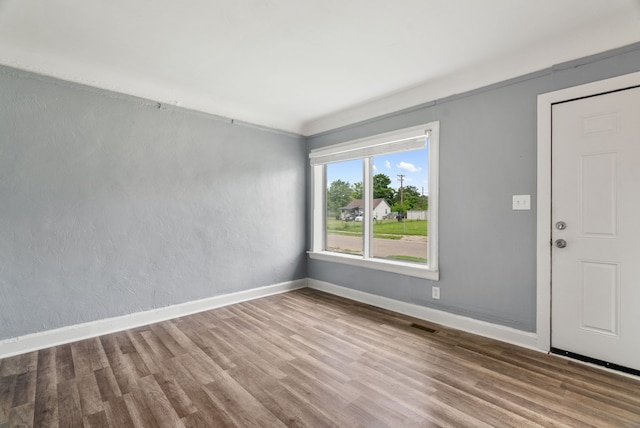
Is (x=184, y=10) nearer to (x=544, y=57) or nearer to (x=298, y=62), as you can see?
(x=298, y=62)

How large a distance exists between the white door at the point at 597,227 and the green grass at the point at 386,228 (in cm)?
128

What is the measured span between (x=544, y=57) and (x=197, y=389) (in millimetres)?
3688

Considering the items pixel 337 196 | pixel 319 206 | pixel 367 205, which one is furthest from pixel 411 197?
pixel 319 206

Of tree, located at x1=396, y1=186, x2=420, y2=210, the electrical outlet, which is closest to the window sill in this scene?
the electrical outlet

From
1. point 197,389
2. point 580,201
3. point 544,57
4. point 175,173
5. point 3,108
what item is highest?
point 544,57

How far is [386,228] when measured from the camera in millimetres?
3814

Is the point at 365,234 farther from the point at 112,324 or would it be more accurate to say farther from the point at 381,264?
the point at 112,324

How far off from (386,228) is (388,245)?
219 millimetres

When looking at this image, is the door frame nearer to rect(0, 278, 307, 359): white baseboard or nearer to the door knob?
the door knob

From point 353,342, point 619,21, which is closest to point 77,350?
point 353,342

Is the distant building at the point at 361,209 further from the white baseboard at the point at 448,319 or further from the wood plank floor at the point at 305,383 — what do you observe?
the wood plank floor at the point at 305,383

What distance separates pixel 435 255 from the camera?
3.15 meters

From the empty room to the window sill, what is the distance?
0.03 meters

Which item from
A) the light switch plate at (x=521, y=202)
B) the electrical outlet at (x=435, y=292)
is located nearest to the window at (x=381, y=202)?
the electrical outlet at (x=435, y=292)
